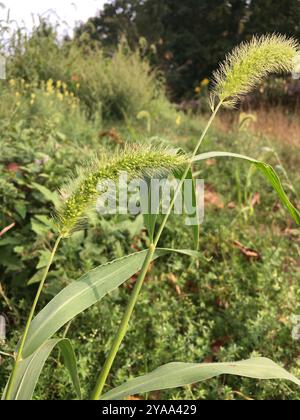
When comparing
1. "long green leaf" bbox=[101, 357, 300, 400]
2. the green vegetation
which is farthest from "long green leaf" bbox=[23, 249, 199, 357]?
"long green leaf" bbox=[101, 357, 300, 400]

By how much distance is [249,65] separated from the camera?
0.85 metres

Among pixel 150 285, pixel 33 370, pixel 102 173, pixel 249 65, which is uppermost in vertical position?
pixel 249 65

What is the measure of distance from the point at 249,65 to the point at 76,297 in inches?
20.9

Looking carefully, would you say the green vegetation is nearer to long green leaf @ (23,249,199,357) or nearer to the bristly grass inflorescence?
long green leaf @ (23,249,199,357)

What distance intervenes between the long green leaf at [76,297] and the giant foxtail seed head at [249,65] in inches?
13.2

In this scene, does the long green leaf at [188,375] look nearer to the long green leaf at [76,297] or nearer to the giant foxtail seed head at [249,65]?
the long green leaf at [76,297]

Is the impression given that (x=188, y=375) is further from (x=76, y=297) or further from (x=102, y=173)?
(x=102, y=173)

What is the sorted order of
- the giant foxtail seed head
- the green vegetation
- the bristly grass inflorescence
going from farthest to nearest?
the green vegetation
the giant foxtail seed head
the bristly grass inflorescence

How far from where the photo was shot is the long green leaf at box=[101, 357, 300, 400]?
789 mm

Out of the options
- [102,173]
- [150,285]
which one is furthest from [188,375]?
[150,285]

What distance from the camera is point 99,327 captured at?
1.66 metres

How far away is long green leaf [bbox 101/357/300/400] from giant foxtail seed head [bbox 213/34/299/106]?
18.9 inches

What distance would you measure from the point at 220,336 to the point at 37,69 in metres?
4.08
